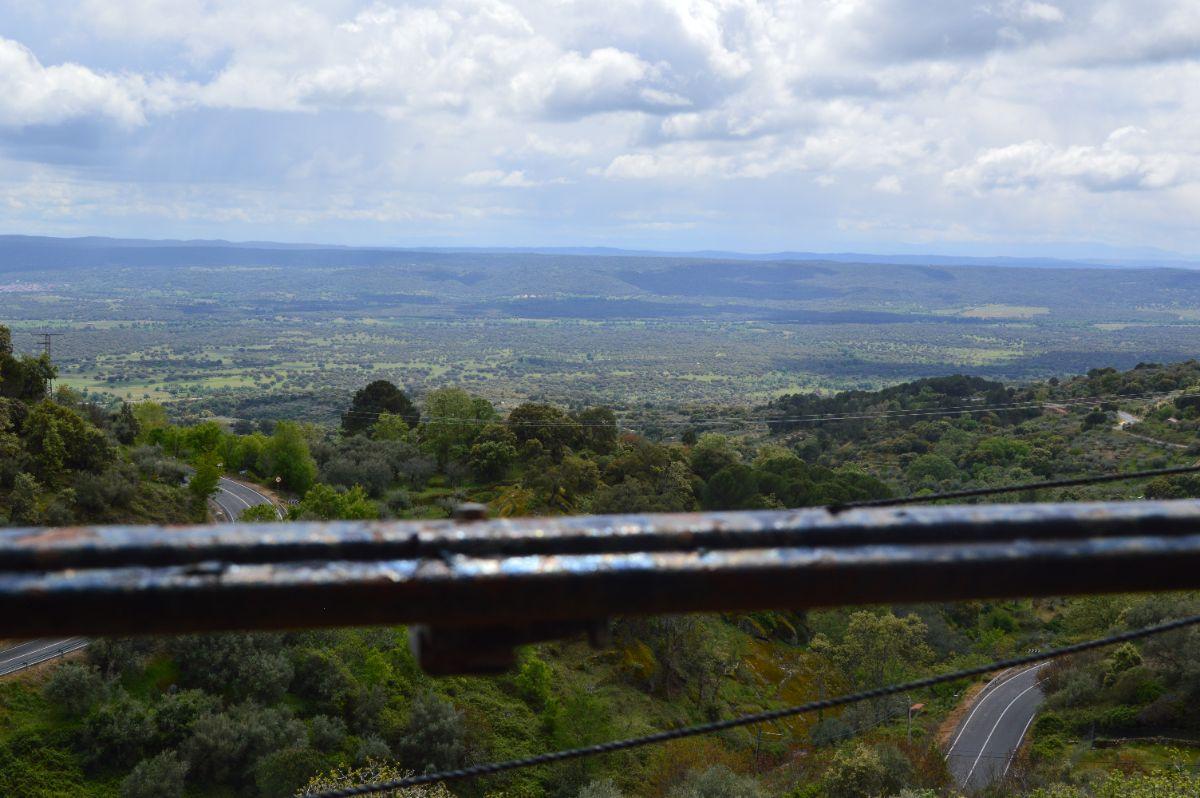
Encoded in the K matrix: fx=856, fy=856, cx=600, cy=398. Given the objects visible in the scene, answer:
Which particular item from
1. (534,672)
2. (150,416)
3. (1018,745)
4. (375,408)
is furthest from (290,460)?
(1018,745)

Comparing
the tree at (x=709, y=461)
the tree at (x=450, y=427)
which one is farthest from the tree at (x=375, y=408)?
the tree at (x=709, y=461)

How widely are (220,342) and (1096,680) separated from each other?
164 m

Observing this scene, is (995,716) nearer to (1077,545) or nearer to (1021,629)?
(1021,629)

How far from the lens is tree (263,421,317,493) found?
3244 centimetres

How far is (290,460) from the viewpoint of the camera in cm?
3253

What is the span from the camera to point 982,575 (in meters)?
1.37

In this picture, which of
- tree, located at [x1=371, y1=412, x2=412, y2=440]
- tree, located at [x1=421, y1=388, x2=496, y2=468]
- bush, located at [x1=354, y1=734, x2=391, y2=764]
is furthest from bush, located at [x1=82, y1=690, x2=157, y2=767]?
tree, located at [x1=371, y1=412, x2=412, y2=440]

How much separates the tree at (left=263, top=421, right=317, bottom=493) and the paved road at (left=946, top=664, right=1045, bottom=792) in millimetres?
23454

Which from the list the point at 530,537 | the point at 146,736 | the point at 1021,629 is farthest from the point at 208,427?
the point at 530,537

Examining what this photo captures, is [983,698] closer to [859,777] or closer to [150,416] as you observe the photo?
[859,777]

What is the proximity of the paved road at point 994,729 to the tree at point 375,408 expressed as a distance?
27.2 metres

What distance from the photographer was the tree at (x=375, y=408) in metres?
41.2

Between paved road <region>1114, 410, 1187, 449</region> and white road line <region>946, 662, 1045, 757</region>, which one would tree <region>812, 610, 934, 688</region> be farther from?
paved road <region>1114, 410, 1187, 449</region>

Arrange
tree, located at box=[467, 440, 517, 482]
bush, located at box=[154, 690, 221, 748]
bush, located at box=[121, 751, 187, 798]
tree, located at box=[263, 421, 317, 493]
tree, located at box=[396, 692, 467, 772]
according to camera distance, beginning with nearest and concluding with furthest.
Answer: bush, located at box=[121, 751, 187, 798] < bush, located at box=[154, 690, 221, 748] < tree, located at box=[396, 692, 467, 772] < tree, located at box=[467, 440, 517, 482] < tree, located at box=[263, 421, 317, 493]
